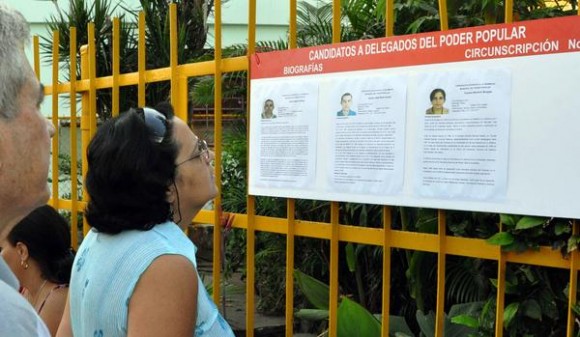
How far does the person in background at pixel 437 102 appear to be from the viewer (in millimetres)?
2158

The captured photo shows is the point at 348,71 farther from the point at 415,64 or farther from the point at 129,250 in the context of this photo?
the point at 129,250

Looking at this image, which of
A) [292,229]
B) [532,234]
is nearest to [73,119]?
[292,229]

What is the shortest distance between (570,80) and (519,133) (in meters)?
0.21

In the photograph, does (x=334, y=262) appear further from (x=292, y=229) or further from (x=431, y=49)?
(x=431, y=49)

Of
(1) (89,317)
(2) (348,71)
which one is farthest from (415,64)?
(1) (89,317)

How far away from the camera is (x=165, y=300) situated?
1691 millimetres

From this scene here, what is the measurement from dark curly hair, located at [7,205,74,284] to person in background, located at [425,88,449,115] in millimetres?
1684

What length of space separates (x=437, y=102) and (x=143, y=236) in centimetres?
101

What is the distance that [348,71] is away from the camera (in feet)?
8.00

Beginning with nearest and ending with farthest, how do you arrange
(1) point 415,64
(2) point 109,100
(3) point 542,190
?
(3) point 542,190 < (1) point 415,64 < (2) point 109,100

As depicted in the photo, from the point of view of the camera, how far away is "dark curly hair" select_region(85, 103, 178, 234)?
1890mm

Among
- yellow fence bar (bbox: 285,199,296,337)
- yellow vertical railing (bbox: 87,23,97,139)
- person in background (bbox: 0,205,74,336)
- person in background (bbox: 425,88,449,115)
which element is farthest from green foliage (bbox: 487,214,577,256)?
yellow vertical railing (bbox: 87,23,97,139)

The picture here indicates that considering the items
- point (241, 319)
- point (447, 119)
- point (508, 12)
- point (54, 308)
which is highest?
point (508, 12)

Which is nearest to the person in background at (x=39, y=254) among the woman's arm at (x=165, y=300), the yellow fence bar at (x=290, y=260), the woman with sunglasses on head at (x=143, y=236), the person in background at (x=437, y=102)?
the woman with sunglasses on head at (x=143, y=236)
